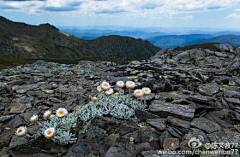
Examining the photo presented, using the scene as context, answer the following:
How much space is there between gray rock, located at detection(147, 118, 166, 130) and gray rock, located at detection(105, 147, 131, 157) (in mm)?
1543

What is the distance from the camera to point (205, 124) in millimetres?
5781

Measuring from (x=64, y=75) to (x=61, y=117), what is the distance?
1010 cm

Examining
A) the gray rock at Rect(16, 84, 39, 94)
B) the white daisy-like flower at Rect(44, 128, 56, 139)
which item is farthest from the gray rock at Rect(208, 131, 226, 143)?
the gray rock at Rect(16, 84, 39, 94)

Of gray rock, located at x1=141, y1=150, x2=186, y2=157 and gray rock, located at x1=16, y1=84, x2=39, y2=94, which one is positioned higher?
gray rock, located at x1=141, y1=150, x2=186, y2=157

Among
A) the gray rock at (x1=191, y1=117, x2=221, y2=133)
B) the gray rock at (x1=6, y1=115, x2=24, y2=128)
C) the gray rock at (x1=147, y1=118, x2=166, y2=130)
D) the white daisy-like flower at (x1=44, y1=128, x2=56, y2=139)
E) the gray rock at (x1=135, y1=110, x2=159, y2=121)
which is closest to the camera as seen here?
the white daisy-like flower at (x1=44, y1=128, x2=56, y2=139)

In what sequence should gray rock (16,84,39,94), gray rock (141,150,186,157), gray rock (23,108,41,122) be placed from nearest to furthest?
1. gray rock (141,150,186,157)
2. gray rock (23,108,41,122)
3. gray rock (16,84,39,94)

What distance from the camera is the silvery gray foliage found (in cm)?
566

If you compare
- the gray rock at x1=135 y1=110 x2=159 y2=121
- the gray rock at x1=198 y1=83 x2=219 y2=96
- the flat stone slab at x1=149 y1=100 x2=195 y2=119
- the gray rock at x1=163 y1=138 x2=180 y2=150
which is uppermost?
the gray rock at x1=198 y1=83 x2=219 y2=96

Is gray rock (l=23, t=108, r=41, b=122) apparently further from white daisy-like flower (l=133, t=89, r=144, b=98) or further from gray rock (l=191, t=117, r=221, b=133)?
gray rock (l=191, t=117, r=221, b=133)

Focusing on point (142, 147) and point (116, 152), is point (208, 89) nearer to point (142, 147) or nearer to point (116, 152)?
point (142, 147)

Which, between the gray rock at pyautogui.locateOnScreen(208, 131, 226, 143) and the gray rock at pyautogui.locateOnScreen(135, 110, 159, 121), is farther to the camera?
the gray rock at pyautogui.locateOnScreen(135, 110, 159, 121)

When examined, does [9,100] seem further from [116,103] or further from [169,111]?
[169,111]

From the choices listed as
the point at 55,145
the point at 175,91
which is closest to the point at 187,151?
the point at 55,145

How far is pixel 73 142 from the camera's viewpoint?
221 inches
